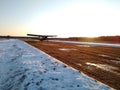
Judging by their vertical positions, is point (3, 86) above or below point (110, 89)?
below

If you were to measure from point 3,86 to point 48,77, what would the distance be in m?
Answer: 2.25

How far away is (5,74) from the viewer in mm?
8938

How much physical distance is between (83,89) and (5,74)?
17.9 feet

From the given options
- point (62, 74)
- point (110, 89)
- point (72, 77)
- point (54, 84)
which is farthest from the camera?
point (62, 74)

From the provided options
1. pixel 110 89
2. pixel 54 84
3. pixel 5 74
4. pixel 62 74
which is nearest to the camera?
pixel 110 89

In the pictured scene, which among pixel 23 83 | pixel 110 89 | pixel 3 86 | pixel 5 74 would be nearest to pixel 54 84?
pixel 23 83

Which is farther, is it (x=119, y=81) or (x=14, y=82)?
(x=14, y=82)

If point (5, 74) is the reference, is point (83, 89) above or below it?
above

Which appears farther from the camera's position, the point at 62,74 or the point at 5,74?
the point at 5,74

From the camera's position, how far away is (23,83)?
262 inches

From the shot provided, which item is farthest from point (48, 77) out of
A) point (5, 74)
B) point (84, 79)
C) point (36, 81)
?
point (5, 74)

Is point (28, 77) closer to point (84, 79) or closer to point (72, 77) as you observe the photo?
point (72, 77)

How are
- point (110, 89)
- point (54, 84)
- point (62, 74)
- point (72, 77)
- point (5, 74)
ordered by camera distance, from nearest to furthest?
1. point (110, 89)
2. point (54, 84)
3. point (72, 77)
4. point (62, 74)
5. point (5, 74)

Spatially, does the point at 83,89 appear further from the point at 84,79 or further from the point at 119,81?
the point at 119,81
